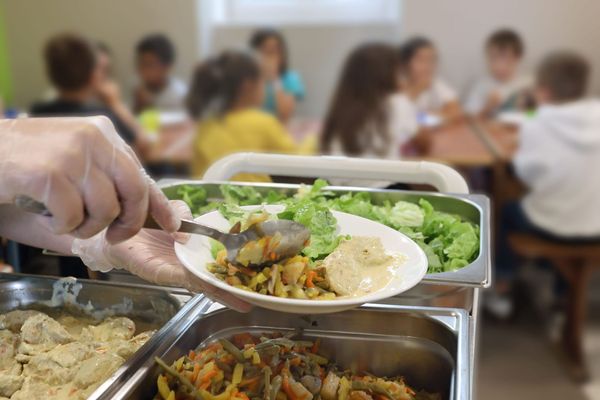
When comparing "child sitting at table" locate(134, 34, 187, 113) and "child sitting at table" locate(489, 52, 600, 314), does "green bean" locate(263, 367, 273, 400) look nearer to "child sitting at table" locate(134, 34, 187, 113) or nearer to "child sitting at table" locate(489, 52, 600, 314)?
"child sitting at table" locate(489, 52, 600, 314)

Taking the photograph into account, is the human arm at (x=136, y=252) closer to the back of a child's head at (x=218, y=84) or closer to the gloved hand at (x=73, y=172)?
the gloved hand at (x=73, y=172)

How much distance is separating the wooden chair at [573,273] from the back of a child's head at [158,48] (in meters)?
2.75

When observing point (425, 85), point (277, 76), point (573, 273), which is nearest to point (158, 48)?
point (277, 76)

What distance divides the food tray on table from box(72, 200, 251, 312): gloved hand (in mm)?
56

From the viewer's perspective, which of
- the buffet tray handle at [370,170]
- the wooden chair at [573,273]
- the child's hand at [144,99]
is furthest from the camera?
the child's hand at [144,99]

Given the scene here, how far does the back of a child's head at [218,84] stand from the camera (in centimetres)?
275

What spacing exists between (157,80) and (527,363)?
9.81 feet

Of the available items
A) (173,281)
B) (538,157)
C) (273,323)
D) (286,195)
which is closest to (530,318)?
(538,157)

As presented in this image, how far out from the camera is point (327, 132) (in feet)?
9.09

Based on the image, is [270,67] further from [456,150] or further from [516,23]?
[516,23]

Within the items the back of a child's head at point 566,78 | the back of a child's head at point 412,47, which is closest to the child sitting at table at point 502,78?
the back of a child's head at point 412,47

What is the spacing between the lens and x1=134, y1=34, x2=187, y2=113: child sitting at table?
4.35m

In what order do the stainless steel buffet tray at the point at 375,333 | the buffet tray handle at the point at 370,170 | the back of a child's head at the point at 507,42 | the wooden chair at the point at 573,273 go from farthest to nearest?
1. the back of a child's head at the point at 507,42
2. the wooden chair at the point at 573,273
3. the buffet tray handle at the point at 370,170
4. the stainless steel buffet tray at the point at 375,333

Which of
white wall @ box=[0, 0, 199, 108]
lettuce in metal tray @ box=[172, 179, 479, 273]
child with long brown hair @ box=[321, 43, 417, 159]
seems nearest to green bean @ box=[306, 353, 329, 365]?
lettuce in metal tray @ box=[172, 179, 479, 273]
